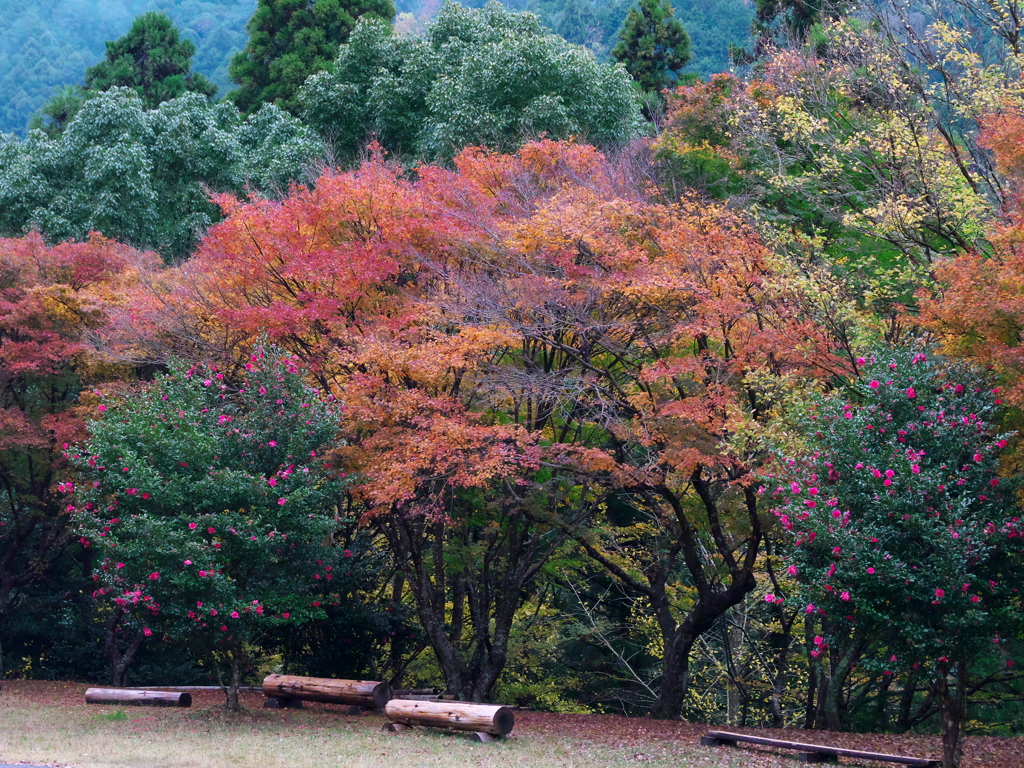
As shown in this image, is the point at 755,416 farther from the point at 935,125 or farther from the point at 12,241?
the point at 12,241

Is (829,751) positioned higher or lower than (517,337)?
lower

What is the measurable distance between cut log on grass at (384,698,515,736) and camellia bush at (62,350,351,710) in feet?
7.17

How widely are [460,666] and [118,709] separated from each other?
238 inches

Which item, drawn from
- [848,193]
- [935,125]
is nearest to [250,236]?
[848,193]

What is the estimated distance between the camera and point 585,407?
15.9 metres

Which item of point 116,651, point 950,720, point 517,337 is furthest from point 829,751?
point 116,651

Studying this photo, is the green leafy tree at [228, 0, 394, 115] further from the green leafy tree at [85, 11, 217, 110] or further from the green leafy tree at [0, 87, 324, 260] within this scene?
the green leafy tree at [0, 87, 324, 260]

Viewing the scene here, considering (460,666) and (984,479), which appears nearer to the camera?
(984,479)

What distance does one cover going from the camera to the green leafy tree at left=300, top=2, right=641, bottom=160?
78.6ft

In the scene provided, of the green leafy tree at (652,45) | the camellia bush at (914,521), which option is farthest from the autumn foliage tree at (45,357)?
the green leafy tree at (652,45)

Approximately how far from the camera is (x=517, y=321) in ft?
50.4

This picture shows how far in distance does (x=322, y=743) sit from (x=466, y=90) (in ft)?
58.0

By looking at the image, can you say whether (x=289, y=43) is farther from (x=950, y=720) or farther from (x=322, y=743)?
(x=950, y=720)

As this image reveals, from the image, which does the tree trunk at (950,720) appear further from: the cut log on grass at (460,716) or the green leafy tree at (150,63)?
the green leafy tree at (150,63)
